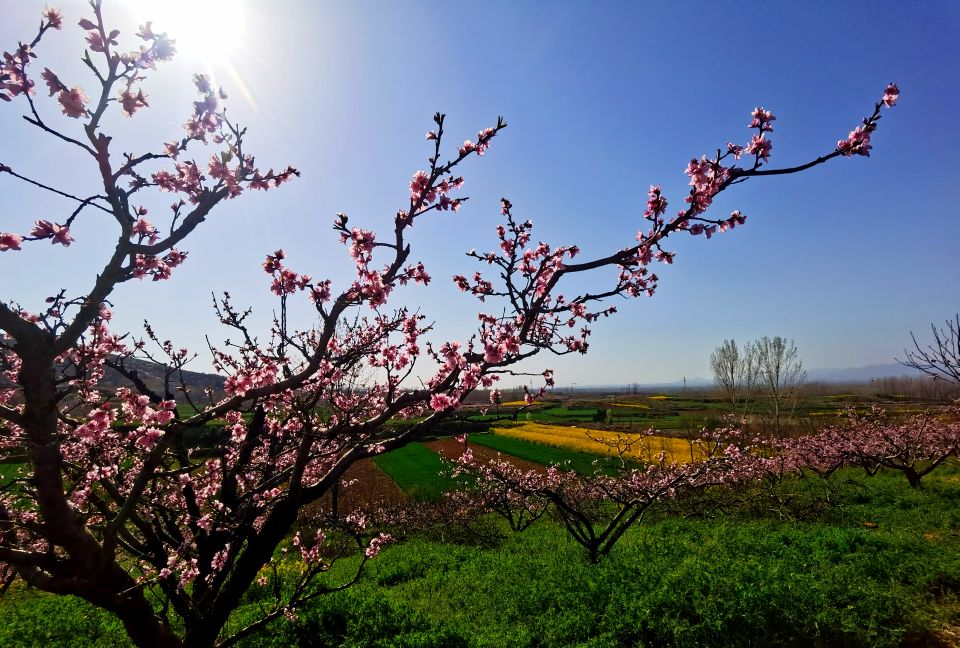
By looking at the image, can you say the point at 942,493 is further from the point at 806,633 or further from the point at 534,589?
the point at 534,589

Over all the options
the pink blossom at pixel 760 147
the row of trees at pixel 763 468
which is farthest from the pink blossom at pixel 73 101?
the row of trees at pixel 763 468

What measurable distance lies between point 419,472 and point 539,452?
1556cm

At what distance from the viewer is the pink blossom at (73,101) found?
3.45 metres

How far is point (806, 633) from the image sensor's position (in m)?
6.95

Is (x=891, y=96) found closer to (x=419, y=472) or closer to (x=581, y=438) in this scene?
(x=419, y=472)

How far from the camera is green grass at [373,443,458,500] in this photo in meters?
27.6

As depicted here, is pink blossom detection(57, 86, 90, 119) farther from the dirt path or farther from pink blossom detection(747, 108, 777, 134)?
the dirt path

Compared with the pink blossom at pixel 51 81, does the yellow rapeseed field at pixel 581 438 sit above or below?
below

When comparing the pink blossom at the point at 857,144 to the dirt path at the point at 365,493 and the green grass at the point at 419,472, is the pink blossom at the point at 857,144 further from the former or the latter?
the green grass at the point at 419,472

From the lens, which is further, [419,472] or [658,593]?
[419,472]

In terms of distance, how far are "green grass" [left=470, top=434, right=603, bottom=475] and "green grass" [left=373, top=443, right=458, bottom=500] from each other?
8.42 meters

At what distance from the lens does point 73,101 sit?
348 cm

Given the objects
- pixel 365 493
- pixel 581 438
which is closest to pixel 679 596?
pixel 365 493

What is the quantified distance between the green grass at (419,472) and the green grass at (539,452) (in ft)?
27.6
